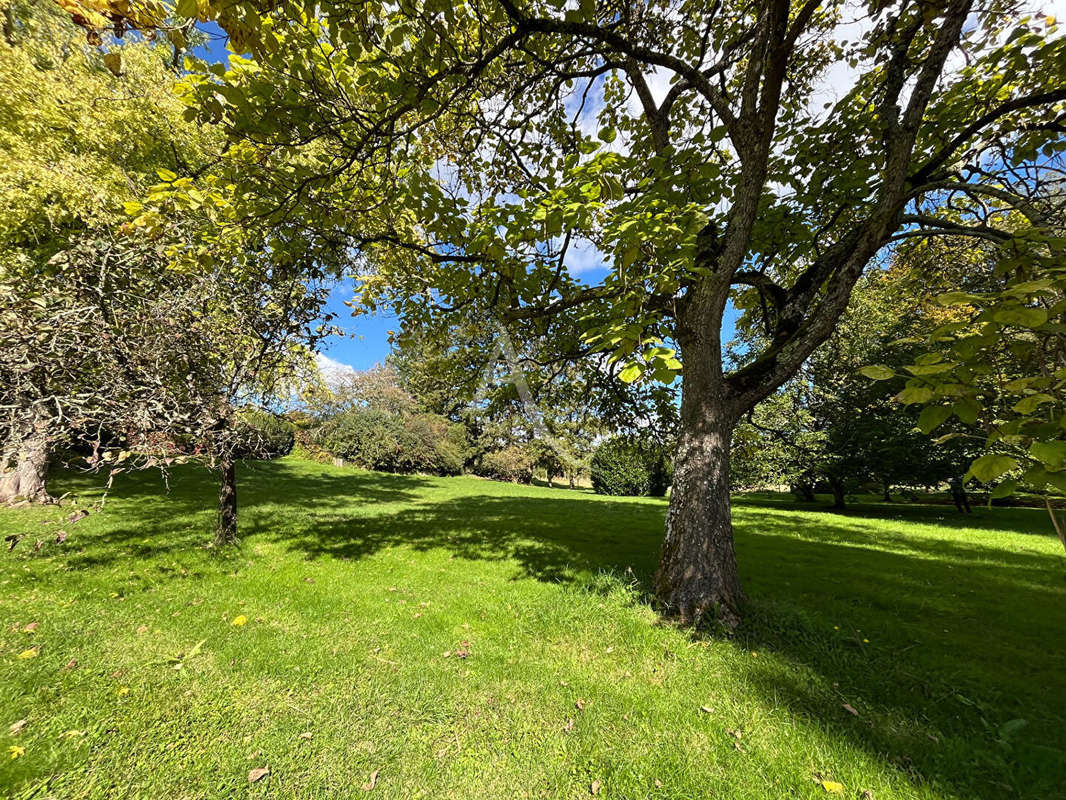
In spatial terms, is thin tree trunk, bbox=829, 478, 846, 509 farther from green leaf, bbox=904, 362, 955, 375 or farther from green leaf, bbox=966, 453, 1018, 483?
green leaf, bbox=966, 453, 1018, 483

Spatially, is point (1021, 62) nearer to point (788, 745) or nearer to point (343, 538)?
point (788, 745)

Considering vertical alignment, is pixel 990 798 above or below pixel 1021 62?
below

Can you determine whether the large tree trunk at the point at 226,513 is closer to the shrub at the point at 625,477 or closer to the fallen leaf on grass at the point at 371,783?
the fallen leaf on grass at the point at 371,783

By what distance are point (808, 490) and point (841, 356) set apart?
7337 mm

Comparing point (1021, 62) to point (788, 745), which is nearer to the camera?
point (788, 745)

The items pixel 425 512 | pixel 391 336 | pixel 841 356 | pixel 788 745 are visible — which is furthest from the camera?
pixel 841 356

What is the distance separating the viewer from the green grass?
8.77 ft

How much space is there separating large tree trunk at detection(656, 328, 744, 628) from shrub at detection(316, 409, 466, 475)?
2528 cm

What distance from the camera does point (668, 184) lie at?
411 cm

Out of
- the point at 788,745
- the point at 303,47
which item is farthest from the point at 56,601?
the point at 788,745

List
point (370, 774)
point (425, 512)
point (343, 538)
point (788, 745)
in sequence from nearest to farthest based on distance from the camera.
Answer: point (370, 774) → point (788, 745) → point (343, 538) → point (425, 512)

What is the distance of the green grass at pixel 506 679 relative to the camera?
2672 mm

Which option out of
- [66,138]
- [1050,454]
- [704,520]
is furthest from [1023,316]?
[66,138]

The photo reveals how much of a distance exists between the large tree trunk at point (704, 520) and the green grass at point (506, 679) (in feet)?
1.22
